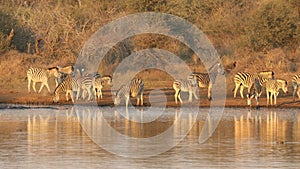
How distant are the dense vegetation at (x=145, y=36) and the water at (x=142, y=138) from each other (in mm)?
9092

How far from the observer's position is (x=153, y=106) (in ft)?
78.1

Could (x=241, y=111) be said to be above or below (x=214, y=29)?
below

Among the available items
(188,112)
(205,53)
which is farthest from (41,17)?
(188,112)

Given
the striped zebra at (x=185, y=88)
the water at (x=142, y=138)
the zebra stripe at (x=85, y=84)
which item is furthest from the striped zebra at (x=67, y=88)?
the striped zebra at (x=185, y=88)

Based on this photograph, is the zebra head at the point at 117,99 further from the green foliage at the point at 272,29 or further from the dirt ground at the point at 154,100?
the green foliage at the point at 272,29

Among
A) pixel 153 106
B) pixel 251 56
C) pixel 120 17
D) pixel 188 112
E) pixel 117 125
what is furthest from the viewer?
pixel 120 17

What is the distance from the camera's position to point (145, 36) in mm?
32656

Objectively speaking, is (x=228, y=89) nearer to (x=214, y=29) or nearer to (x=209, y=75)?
(x=209, y=75)

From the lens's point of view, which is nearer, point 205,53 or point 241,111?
point 241,111

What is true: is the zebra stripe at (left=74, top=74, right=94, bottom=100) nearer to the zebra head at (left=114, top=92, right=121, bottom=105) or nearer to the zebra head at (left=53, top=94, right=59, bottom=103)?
the zebra head at (left=53, top=94, right=59, bottom=103)

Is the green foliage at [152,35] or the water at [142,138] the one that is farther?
the green foliage at [152,35]

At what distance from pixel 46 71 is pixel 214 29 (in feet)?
34.8

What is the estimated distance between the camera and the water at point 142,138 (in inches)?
518

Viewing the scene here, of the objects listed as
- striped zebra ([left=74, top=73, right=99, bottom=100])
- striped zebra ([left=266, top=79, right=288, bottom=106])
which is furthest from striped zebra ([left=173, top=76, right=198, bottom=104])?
striped zebra ([left=74, top=73, right=99, bottom=100])
